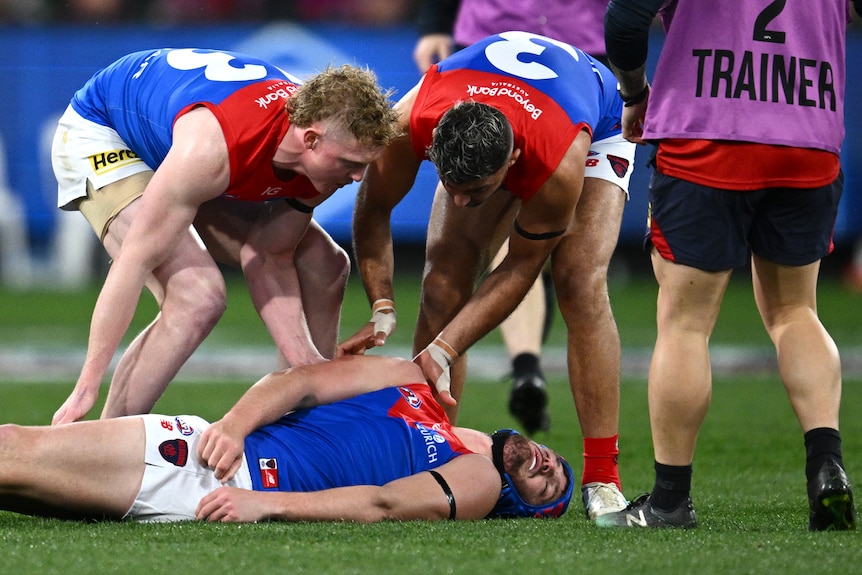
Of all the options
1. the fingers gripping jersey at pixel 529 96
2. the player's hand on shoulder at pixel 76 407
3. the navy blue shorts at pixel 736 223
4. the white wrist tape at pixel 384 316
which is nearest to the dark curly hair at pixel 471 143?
the fingers gripping jersey at pixel 529 96

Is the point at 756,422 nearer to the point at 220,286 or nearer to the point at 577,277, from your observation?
the point at 577,277

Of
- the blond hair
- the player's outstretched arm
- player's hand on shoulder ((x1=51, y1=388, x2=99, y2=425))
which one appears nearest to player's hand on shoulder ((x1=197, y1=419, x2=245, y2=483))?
the player's outstretched arm

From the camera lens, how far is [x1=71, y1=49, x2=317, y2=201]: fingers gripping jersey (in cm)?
416

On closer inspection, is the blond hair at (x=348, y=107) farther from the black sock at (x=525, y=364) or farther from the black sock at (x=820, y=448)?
the black sock at (x=525, y=364)

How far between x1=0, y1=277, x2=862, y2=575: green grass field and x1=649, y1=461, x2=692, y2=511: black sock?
0.43 ft

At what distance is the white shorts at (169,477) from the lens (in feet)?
12.3

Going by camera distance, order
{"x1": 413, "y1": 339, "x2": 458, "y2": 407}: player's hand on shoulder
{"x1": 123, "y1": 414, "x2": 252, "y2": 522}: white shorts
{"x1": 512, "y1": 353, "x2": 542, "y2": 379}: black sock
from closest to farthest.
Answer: {"x1": 123, "y1": 414, "x2": 252, "y2": 522}: white shorts, {"x1": 413, "y1": 339, "x2": 458, "y2": 407}: player's hand on shoulder, {"x1": 512, "y1": 353, "x2": 542, "y2": 379}: black sock

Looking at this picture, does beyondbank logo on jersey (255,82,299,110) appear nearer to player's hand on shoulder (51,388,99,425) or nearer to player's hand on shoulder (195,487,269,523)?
player's hand on shoulder (51,388,99,425)

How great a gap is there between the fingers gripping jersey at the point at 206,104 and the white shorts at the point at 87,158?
36mm

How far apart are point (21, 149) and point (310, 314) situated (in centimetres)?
796

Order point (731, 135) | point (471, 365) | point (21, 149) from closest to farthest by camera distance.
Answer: point (731, 135) → point (471, 365) → point (21, 149)

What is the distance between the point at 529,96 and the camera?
4176mm

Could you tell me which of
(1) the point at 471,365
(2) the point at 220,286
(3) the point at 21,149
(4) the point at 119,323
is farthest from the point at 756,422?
(3) the point at 21,149

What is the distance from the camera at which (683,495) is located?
3.76 meters
